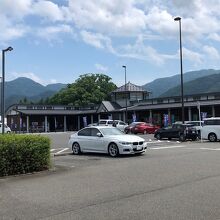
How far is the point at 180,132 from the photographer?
1252 inches

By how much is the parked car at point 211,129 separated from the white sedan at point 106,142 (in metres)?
11.2

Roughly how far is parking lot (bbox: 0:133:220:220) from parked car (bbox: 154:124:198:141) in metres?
16.9

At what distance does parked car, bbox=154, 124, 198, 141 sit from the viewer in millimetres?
31297

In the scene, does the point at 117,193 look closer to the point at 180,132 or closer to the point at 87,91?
the point at 180,132

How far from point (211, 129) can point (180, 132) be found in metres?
3.07

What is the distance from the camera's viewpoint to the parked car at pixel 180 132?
31.3 m

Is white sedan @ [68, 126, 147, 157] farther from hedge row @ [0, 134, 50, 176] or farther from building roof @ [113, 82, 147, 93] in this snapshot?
building roof @ [113, 82, 147, 93]

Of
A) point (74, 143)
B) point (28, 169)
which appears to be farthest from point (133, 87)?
point (28, 169)

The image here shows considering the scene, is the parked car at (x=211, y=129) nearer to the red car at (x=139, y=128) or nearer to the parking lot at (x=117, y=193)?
the parking lot at (x=117, y=193)

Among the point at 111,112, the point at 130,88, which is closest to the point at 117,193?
the point at 111,112

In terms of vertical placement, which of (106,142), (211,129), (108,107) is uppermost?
(108,107)

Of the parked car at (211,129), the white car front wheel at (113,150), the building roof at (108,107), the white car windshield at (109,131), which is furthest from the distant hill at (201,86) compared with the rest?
the white car front wheel at (113,150)

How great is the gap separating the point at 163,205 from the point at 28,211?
257 cm

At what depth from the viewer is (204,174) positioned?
12.0 metres
